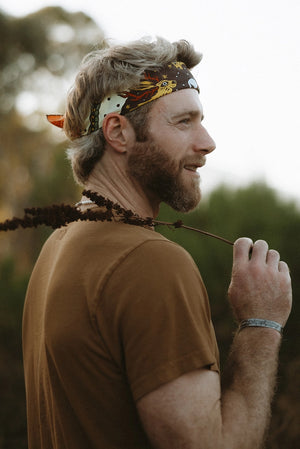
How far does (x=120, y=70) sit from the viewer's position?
2.13 m

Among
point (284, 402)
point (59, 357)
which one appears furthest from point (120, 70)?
point (284, 402)

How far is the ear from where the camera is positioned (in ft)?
6.90

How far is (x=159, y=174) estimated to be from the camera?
6.84 feet

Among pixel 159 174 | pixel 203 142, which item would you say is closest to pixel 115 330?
pixel 159 174

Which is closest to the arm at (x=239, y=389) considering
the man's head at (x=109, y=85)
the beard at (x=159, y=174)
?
the beard at (x=159, y=174)

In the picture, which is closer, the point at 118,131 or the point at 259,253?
the point at 259,253

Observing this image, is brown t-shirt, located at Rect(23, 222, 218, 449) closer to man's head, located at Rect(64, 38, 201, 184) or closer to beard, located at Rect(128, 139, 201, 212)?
beard, located at Rect(128, 139, 201, 212)

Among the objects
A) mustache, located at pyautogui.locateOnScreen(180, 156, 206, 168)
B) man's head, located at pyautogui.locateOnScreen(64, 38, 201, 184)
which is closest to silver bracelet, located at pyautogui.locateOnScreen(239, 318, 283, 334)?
mustache, located at pyautogui.locateOnScreen(180, 156, 206, 168)

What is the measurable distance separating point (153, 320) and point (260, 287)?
526 mm

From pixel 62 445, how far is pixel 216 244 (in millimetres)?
3421

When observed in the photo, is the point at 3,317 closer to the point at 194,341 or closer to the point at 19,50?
the point at 194,341

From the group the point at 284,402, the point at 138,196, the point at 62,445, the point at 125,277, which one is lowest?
the point at 284,402

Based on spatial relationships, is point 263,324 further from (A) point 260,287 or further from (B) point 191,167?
(B) point 191,167

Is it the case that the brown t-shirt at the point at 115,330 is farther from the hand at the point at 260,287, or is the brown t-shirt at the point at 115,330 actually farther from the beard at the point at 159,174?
the beard at the point at 159,174
